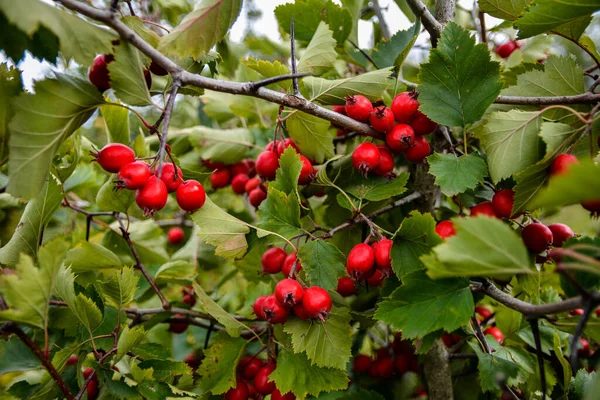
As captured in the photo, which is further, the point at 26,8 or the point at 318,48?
the point at 318,48

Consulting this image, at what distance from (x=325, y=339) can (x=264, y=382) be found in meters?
0.27

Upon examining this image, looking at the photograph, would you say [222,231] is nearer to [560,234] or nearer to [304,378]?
[304,378]

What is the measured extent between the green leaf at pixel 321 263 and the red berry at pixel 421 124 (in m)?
0.40

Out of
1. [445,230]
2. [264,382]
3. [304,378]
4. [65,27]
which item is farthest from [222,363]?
[65,27]

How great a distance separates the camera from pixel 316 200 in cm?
190

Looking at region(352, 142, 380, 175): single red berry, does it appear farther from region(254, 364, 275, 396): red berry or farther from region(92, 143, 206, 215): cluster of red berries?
region(254, 364, 275, 396): red berry

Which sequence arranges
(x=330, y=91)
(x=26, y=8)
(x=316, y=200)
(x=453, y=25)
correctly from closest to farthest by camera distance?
(x=26, y=8) < (x=453, y=25) < (x=330, y=91) < (x=316, y=200)

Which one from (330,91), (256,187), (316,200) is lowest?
(316,200)

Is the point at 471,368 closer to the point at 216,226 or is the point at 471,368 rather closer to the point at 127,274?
the point at 216,226

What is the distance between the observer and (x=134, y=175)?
1.02 m

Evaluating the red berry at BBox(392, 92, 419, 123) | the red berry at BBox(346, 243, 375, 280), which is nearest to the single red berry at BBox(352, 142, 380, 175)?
the red berry at BBox(392, 92, 419, 123)

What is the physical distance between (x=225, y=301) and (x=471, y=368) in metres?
1.00

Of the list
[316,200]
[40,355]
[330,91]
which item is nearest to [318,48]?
[330,91]

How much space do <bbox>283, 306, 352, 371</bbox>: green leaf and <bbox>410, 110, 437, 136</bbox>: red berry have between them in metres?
0.53
